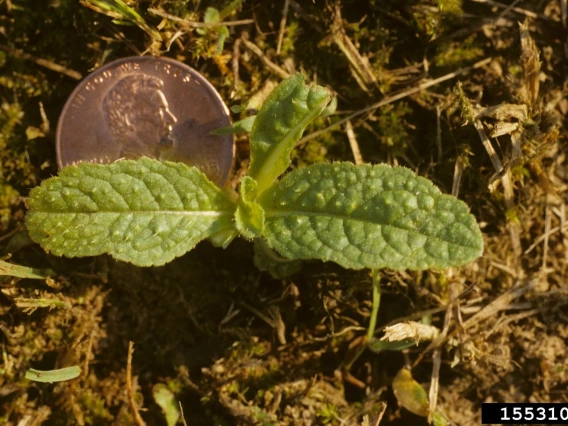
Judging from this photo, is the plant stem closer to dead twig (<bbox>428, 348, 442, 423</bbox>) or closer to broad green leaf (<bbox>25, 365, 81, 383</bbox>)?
dead twig (<bbox>428, 348, 442, 423</bbox>)

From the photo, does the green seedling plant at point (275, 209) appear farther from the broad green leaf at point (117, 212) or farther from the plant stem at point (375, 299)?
the plant stem at point (375, 299)

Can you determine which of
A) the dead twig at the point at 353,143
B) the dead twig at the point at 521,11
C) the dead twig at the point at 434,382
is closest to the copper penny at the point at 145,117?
the dead twig at the point at 353,143

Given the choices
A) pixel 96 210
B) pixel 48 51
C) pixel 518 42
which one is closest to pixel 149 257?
pixel 96 210

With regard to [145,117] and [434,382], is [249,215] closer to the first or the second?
[145,117]

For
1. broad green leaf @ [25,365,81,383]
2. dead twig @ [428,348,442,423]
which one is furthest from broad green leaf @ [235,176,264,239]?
dead twig @ [428,348,442,423]

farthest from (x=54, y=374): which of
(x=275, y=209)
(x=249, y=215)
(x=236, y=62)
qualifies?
(x=236, y=62)
